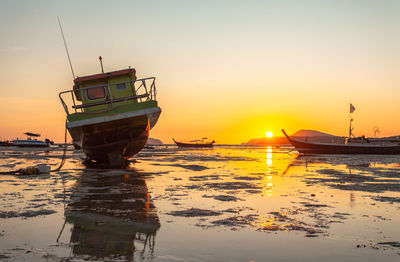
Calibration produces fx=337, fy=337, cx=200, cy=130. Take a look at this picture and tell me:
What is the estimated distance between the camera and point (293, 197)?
31.3 feet

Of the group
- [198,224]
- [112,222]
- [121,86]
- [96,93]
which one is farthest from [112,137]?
[198,224]

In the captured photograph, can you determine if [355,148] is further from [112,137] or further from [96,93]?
[96,93]

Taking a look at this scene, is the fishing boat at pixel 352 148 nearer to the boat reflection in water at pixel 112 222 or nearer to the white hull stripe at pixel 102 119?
the white hull stripe at pixel 102 119

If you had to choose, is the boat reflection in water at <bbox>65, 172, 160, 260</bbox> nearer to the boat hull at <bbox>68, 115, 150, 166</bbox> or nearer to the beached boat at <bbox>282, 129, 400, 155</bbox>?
the boat hull at <bbox>68, 115, 150, 166</bbox>

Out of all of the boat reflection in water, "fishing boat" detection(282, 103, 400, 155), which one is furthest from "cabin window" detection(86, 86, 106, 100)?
"fishing boat" detection(282, 103, 400, 155)

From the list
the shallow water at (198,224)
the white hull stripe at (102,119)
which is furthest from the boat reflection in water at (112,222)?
the white hull stripe at (102,119)

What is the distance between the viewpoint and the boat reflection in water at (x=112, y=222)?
189 inches

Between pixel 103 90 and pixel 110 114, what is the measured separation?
92.7 inches

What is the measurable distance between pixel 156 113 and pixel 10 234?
44.8ft

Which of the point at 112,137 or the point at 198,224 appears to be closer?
the point at 198,224

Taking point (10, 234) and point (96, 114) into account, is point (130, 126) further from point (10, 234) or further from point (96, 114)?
point (10, 234)

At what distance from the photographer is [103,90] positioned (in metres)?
19.0

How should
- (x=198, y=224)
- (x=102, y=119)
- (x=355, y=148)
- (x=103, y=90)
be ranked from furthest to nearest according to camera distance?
(x=355, y=148) < (x=103, y=90) < (x=102, y=119) < (x=198, y=224)

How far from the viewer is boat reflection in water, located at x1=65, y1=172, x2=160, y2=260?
4793mm
